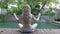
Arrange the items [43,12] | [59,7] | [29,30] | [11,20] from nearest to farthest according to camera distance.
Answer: [29,30]
[11,20]
[43,12]
[59,7]

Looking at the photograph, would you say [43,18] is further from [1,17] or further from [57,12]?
[1,17]

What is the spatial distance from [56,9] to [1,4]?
3.60 meters

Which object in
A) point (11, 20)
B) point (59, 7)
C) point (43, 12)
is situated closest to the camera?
point (11, 20)

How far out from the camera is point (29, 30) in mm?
2113

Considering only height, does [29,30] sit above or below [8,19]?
above

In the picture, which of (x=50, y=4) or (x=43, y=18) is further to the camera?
(x=50, y=4)

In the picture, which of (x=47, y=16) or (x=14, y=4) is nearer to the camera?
(x=47, y=16)

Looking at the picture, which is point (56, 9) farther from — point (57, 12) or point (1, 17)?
point (1, 17)

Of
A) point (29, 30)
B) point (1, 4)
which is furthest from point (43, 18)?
point (29, 30)

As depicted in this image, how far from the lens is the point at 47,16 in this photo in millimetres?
9203

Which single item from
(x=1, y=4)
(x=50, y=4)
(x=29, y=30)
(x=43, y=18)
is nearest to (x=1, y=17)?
(x=1, y=4)

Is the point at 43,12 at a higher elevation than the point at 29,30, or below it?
below

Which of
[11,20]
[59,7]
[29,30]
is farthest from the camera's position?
[59,7]

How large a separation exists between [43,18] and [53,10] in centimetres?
142
